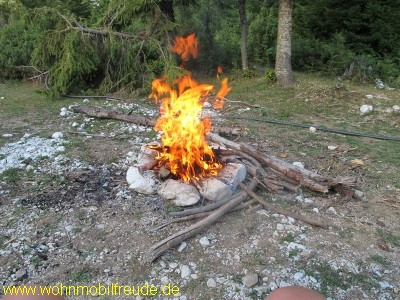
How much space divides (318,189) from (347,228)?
1.87 ft

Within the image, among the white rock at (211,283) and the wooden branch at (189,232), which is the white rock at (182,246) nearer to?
the wooden branch at (189,232)

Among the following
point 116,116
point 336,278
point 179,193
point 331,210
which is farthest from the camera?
point 116,116

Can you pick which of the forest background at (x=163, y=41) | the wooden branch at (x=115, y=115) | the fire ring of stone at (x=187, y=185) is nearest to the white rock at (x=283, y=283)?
the fire ring of stone at (x=187, y=185)

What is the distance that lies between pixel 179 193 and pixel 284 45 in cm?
598

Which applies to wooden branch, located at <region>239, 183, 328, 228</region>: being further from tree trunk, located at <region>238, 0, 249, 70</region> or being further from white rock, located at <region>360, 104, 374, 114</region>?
tree trunk, located at <region>238, 0, 249, 70</region>

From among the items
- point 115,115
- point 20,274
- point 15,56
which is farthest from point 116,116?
point 15,56

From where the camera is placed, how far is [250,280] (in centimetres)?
312

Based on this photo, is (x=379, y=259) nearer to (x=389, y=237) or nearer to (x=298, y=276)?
(x=389, y=237)

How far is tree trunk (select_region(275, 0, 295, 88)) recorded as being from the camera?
856 cm

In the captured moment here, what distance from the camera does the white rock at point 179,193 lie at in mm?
3936

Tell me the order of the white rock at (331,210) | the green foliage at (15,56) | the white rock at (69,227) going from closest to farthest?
the white rock at (69,227) → the white rock at (331,210) → the green foliage at (15,56)

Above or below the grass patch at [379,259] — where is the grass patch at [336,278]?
above

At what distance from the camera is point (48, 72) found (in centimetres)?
884

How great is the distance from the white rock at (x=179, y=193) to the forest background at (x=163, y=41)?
181 inches
